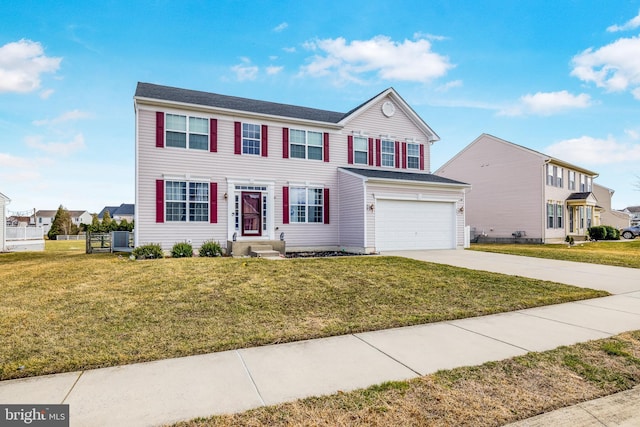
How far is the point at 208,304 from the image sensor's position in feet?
19.3

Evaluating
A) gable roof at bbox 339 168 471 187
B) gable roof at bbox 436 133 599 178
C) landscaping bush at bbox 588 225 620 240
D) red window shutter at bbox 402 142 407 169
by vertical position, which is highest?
gable roof at bbox 436 133 599 178

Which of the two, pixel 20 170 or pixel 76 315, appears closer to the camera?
pixel 76 315

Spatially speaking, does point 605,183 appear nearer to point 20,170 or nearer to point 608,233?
point 608,233

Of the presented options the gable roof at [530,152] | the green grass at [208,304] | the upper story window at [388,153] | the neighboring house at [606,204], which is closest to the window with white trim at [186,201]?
the green grass at [208,304]

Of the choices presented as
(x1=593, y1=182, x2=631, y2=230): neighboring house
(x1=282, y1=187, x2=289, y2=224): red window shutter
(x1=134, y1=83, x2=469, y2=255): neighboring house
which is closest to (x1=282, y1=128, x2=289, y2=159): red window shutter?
(x1=134, y1=83, x2=469, y2=255): neighboring house

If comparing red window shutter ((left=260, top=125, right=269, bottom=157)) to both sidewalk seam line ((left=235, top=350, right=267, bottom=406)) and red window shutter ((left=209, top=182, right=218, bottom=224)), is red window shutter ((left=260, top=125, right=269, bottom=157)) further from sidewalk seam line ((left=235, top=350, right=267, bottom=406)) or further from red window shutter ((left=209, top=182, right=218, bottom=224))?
sidewalk seam line ((left=235, top=350, right=267, bottom=406))

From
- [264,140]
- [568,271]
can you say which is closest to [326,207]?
[264,140]

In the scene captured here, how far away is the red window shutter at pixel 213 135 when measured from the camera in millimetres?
14055

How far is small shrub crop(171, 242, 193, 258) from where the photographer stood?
1212 centimetres

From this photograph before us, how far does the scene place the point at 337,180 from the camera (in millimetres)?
16344

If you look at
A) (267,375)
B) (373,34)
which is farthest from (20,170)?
(267,375)

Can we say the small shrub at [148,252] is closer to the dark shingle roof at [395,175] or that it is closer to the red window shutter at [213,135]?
the red window shutter at [213,135]

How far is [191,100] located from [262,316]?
38.2ft
